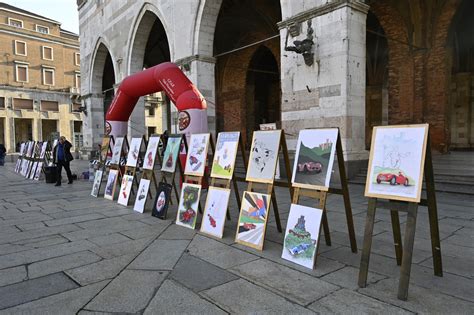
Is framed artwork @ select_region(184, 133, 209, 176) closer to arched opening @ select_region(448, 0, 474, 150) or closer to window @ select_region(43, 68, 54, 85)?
arched opening @ select_region(448, 0, 474, 150)

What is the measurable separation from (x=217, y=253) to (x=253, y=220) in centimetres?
56

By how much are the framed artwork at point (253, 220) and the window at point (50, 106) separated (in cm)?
4065

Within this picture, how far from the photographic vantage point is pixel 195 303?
2590 mm

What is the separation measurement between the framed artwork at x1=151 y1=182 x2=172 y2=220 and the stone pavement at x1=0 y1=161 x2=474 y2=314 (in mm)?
182

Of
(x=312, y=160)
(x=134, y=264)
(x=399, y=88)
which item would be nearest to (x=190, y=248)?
(x=134, y=264)

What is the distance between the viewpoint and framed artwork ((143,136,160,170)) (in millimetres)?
6129

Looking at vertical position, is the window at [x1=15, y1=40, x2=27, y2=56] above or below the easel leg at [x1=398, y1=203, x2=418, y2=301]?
above

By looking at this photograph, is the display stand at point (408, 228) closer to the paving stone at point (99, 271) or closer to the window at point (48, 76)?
the paving stone at point (99, 271)

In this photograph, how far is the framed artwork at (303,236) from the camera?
3.22 m

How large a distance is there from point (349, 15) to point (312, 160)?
15.7 feet

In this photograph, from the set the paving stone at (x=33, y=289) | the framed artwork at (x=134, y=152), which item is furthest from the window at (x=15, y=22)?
the paving stone at (x=33, y=289)

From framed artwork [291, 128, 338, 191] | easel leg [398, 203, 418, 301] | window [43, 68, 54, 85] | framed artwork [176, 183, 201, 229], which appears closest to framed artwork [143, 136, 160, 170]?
framed artwork [176, 183, 201, 229]

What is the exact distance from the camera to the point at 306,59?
24.8 feet

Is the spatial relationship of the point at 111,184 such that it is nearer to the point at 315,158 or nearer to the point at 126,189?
the point at 126,189
